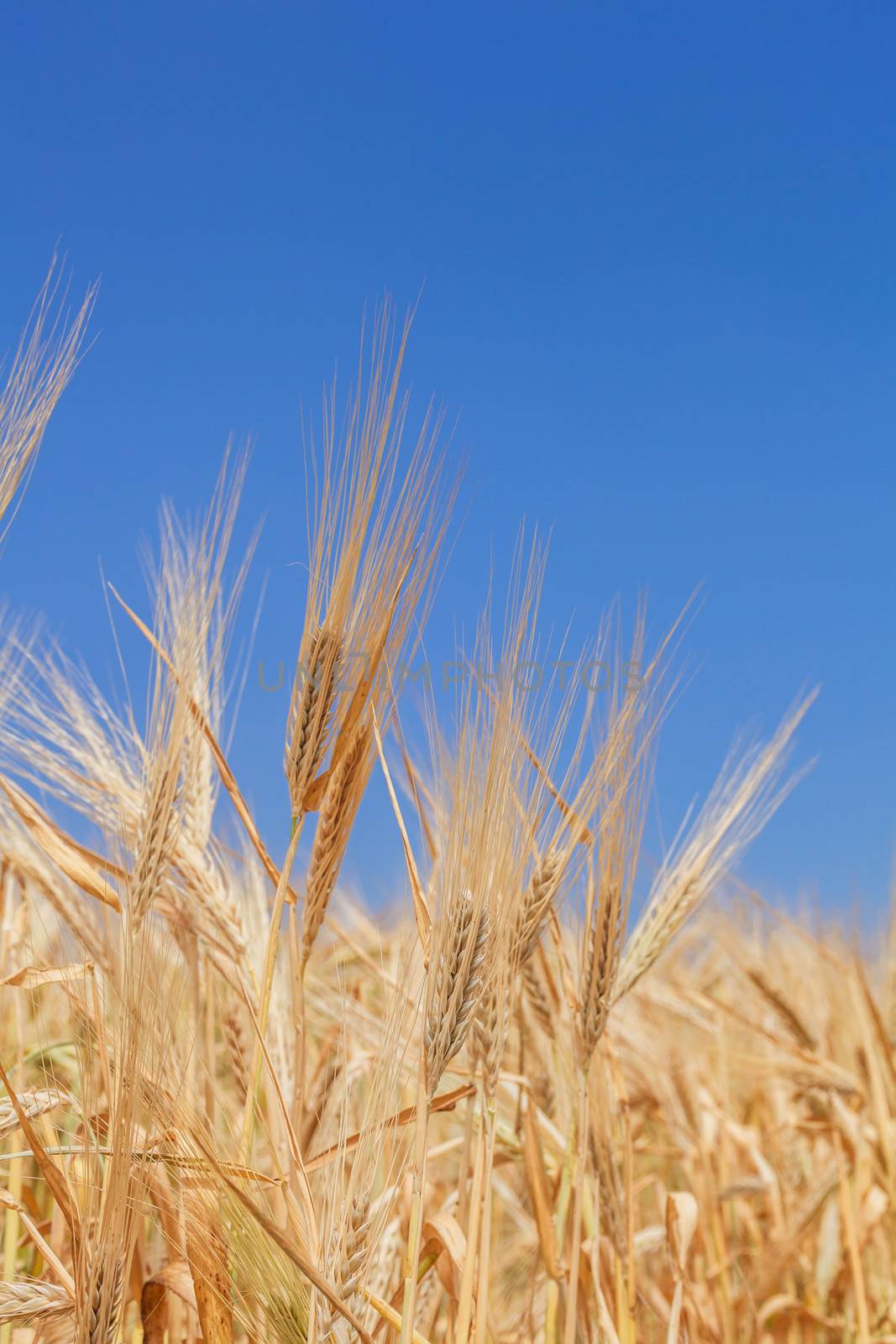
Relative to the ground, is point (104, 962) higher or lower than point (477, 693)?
lower

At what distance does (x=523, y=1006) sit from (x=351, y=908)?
4.83 feet

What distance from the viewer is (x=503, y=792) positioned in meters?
1.12

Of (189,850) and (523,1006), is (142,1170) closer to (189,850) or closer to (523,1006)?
(189,850)

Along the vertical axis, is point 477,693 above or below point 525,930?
above

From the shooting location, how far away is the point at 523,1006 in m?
1.77

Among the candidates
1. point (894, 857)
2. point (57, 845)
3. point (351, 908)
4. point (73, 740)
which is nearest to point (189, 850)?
point (57, 845)

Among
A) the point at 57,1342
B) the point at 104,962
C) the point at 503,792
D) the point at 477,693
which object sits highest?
the point at 477,693

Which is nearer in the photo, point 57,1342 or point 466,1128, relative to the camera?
point 57,1342

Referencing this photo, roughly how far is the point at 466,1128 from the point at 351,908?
1902 millimetres

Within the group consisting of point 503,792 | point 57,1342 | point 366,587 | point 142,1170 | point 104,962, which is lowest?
point 57,1342

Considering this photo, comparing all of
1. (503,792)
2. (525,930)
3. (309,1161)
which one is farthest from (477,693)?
(309,1161)

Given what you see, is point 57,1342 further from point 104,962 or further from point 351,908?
point 351,908

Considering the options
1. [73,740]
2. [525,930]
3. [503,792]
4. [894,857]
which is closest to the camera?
[503,792]

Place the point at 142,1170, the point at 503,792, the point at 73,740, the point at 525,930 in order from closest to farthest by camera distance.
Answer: the point at 142,1170 → the point at 503,792 → the point at 525,930 → the point at 73,740
